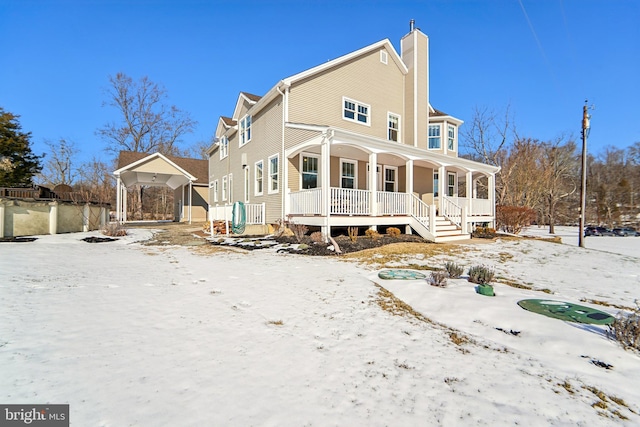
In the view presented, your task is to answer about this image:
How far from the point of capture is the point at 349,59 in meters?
14.6

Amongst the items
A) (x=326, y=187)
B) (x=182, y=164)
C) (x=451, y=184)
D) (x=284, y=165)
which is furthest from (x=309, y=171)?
(x=182, y=164)

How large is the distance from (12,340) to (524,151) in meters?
29.2

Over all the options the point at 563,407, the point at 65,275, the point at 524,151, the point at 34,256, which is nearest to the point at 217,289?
the point at 65,275

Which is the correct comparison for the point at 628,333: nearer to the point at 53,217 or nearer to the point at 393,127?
the point at 393,127

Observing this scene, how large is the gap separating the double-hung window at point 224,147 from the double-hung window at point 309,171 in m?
9.71

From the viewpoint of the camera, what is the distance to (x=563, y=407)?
7.36ft

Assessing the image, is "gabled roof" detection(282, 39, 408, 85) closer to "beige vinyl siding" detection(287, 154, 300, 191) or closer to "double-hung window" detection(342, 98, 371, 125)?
"double-hung window" detection(342, 98, 371, 125)

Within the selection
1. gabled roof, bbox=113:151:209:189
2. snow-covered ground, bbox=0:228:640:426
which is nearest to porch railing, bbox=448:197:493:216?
snow-covered ground, bbox=0:228:640:426

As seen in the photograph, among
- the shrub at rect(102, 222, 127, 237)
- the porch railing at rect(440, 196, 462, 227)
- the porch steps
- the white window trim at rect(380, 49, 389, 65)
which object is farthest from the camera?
the white window trim at rect(380, 49, 389, 65)

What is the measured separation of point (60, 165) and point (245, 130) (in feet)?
110

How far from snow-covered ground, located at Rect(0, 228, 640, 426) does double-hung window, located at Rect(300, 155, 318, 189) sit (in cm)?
785

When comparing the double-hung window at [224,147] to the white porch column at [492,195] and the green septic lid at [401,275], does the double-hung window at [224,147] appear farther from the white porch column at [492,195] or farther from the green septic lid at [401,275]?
the green septic lid at [401,275]

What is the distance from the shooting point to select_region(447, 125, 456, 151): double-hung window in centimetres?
1914

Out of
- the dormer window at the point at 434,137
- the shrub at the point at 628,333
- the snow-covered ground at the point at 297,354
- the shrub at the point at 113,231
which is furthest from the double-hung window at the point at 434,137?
the shrub at the point at 113,231
